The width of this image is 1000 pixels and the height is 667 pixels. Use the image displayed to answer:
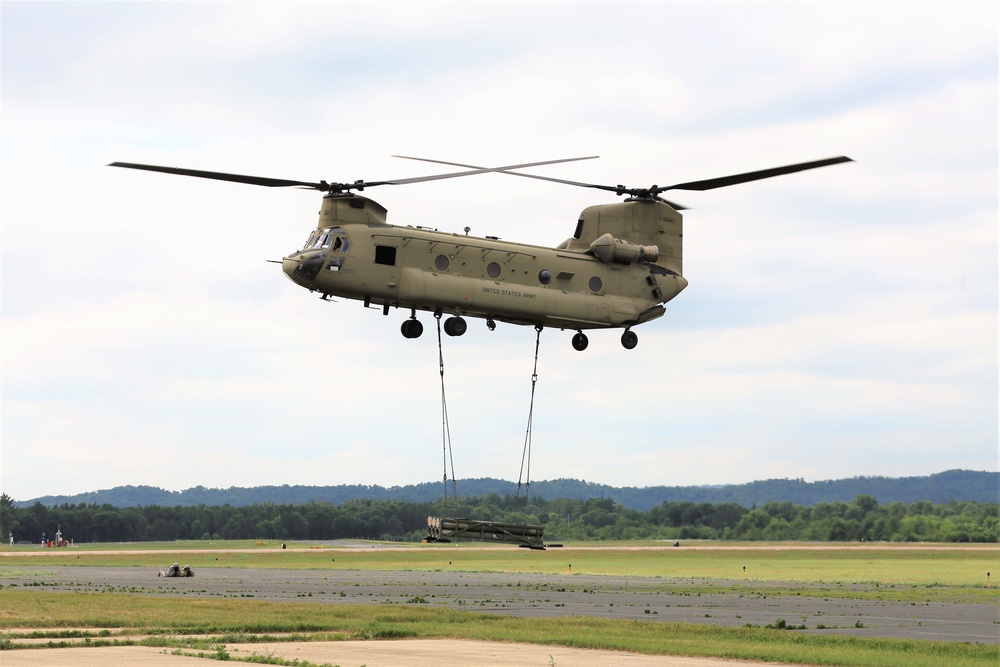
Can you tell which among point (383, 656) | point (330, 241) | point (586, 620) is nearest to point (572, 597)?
point (586, 620)

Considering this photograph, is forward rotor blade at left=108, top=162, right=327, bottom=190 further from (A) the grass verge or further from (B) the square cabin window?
(A) the grass verge

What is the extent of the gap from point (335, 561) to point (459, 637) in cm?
8371

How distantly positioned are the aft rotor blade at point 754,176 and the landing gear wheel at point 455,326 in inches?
371

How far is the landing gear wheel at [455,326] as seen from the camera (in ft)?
131

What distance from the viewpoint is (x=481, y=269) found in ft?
133

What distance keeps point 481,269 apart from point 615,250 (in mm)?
5381

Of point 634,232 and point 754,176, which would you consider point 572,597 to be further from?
point 754,176


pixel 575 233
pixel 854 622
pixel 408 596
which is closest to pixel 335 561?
pixel 408 596

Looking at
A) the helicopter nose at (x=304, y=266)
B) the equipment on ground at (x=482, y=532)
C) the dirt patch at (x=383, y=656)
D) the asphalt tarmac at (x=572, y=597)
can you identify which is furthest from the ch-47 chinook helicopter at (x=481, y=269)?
the asphalt tarmac at (x=572, y=597)

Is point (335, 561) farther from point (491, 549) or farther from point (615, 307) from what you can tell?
point (615, 307)

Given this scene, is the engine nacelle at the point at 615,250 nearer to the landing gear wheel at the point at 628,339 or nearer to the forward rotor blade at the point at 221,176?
the landing gear wheel at the point at 628,339

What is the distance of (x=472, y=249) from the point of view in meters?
40.4

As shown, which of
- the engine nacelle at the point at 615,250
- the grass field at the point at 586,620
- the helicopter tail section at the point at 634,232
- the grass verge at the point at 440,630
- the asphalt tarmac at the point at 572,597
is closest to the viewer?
the grass verge at the point at 440,630

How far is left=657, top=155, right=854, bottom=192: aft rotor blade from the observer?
122 feet
